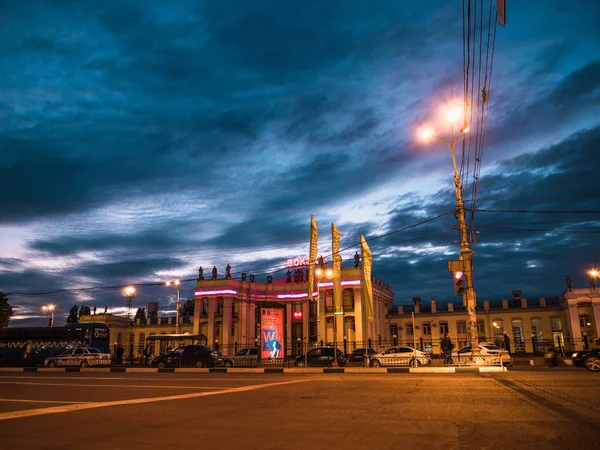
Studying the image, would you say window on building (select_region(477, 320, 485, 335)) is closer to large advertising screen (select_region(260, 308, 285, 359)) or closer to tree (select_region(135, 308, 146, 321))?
large advertising screen (select_region(260, 308, 285, 359))

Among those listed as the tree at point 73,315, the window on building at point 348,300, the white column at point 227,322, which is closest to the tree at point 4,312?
the white column at point 227,322

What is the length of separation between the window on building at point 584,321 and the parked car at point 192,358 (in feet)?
143

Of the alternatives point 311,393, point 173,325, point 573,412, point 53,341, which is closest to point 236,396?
point 311,393

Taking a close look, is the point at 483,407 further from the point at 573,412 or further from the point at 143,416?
the point at 143,416

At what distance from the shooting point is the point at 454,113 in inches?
766

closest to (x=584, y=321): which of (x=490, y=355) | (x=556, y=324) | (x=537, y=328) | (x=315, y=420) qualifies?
(x=556, y=324)

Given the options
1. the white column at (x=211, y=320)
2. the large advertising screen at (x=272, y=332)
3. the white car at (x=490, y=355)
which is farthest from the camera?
the white column at (x=211, y=320)

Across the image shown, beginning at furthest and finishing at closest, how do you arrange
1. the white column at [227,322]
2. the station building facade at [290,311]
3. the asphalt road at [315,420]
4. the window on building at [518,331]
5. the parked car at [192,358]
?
the window on building at [518,331]
the white column at [227,322]
the station building facade at [290,311]
the parked car at [192,358]
the asphalt road at [315,420]

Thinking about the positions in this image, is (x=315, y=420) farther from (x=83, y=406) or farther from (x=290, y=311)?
(x=290, y=311)

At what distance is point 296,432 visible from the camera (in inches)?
236

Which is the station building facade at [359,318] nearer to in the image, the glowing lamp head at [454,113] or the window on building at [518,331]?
the window on building at [518,331]

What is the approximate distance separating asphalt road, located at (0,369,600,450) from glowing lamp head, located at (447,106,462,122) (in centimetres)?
1198

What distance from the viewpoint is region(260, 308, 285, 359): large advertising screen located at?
30688 mm

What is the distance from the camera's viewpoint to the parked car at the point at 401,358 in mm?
29297
